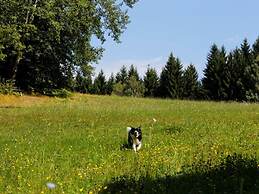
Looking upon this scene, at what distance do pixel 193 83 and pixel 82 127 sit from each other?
272 ft

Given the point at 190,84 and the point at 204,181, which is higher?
the point at 190,84

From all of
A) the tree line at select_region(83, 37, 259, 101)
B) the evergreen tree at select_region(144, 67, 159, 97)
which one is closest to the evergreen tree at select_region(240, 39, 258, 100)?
the tree line at select_region(83, 37, 259, 101)

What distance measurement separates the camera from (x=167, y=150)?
1673 cm

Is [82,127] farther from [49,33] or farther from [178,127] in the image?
[49,33]

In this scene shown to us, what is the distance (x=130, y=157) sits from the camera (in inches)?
649

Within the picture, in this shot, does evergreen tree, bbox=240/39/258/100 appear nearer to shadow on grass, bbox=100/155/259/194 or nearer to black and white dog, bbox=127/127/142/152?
black and white dog, bbox=127/127/142/152

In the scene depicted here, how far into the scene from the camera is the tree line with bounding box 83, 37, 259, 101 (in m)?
97.8

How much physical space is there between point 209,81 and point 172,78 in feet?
24.7

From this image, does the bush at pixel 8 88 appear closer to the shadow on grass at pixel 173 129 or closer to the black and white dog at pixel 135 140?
the shadow on grass at pixel 173 129

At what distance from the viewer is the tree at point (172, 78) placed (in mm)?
106125

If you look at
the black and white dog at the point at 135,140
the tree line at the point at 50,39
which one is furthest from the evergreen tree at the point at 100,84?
the black and white dog at the point at 135,140

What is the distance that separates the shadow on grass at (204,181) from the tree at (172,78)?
9245 centimetres

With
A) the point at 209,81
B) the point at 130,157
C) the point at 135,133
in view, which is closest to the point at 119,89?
the point at 209,81

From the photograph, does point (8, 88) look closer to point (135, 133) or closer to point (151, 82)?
point (135, 133)
